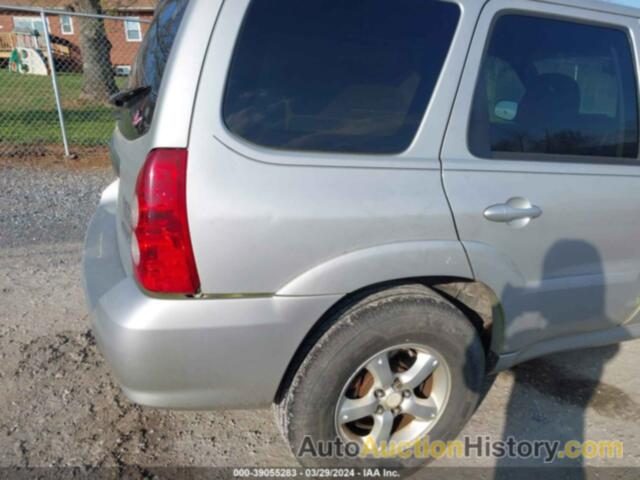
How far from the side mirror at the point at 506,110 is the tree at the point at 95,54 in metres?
9.63

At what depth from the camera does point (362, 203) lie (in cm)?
169

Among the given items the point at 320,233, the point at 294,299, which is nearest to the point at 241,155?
the point at 320,233

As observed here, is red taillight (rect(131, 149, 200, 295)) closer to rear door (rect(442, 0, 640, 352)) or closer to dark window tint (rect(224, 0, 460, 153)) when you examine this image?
dark window tint (rect(224, 0, 460, 153))

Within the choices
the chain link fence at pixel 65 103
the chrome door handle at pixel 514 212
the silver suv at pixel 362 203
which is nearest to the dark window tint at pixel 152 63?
the silver suv at pixel 362 203

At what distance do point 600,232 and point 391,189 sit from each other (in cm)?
110

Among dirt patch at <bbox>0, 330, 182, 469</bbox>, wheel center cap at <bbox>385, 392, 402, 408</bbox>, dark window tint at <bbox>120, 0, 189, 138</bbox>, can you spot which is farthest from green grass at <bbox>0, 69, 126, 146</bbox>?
wheel center cap at <bbox>385, 392, 402, 408</bbox>

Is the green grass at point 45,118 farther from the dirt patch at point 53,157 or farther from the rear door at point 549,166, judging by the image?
the rear door at point 549,166

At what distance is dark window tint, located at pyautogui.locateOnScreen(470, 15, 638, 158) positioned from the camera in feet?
6.31

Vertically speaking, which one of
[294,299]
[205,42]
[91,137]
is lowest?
[91,137]

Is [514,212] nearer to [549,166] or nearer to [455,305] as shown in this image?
[549,166]

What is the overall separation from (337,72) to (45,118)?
927 cm

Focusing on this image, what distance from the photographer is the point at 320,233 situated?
1.66m

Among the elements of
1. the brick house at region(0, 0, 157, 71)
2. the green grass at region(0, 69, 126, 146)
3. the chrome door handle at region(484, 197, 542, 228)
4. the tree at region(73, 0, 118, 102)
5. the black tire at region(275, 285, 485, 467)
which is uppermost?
the chrome door handle at region(484, 197, 542, 228)

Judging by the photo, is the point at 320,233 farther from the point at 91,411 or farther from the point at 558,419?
the point at 558,419
